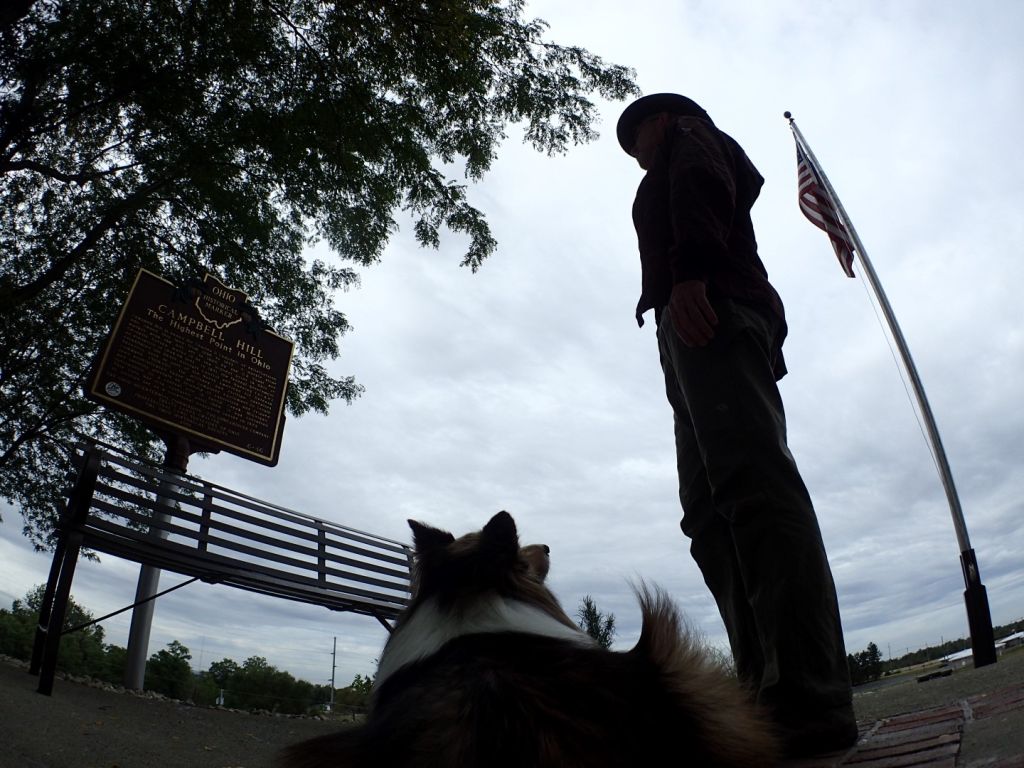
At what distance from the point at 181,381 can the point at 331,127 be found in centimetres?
420

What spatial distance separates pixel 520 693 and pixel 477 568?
0.71 metres

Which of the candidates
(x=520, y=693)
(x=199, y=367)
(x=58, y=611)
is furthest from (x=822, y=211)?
(x=58, y=611)

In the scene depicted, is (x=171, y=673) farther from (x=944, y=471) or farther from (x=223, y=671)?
(x=944, y=471)

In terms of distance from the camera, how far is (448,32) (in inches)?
278

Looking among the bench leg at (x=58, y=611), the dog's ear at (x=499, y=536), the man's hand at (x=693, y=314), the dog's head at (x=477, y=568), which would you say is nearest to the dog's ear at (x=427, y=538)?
the dog's head at (x=477, y=568)

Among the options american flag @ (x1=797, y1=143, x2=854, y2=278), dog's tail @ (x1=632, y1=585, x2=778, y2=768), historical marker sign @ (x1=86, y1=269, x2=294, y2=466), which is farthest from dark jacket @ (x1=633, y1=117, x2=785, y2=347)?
american flag @ (x1=797, y1=143, x2=854, y2=278)

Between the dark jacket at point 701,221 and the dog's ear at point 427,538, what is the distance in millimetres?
1397

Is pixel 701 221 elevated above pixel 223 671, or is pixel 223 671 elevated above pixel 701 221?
pixel 701 221

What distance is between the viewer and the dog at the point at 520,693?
4.18 ft

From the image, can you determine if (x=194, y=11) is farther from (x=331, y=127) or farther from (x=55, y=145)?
(x=55, y=145)

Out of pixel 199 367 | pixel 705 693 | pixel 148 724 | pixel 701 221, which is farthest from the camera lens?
pixel 199 367

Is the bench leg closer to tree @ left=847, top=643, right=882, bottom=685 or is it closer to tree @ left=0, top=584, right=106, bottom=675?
tree @ left=0, top=584, right=106, bottom=675

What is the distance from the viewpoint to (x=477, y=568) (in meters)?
2.05

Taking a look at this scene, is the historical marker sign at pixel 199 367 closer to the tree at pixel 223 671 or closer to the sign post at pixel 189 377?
the sign post at pixel 189 377
